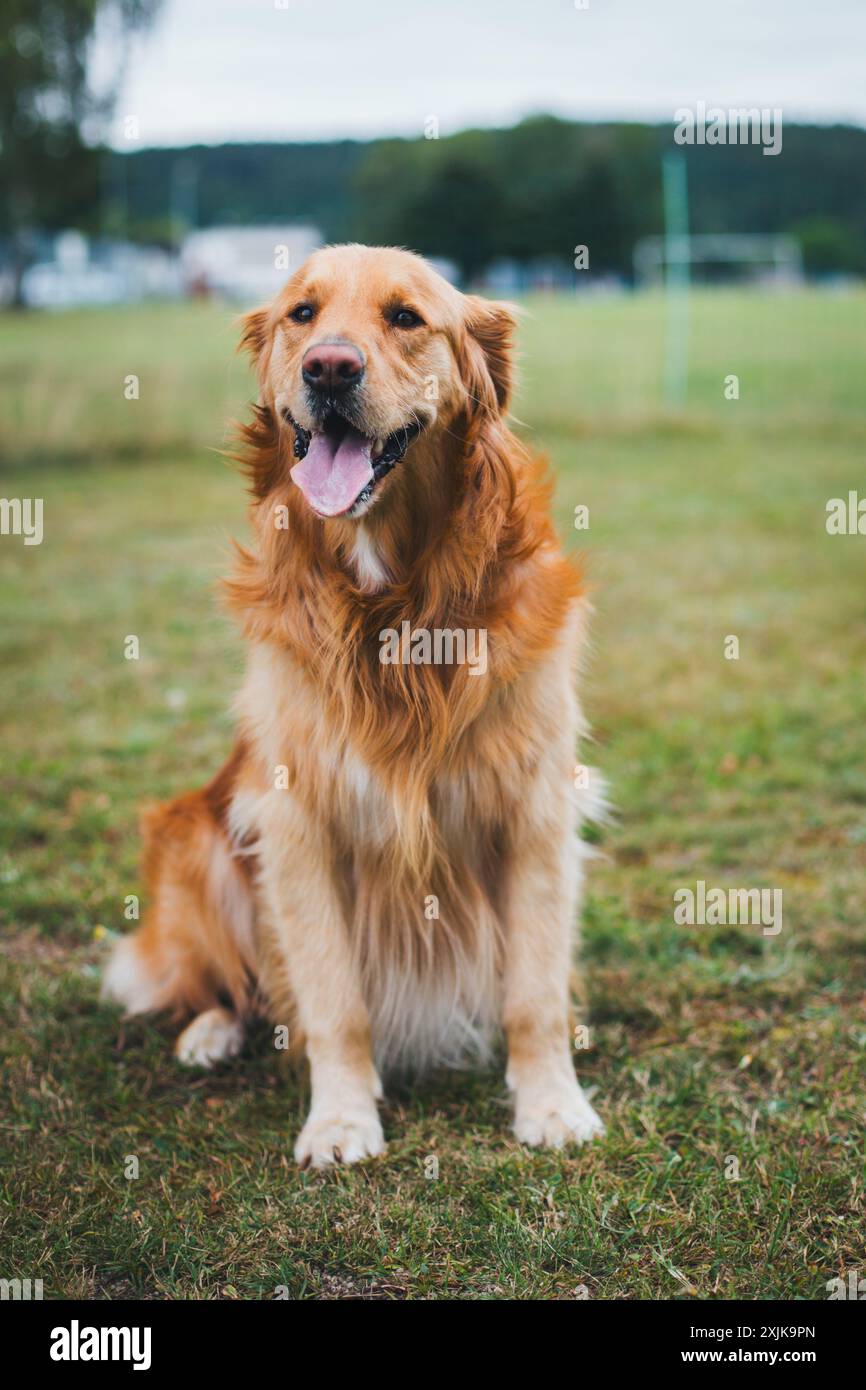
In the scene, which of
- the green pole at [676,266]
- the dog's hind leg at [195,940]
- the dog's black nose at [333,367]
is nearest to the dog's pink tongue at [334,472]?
the dog's black nose at [333,367]

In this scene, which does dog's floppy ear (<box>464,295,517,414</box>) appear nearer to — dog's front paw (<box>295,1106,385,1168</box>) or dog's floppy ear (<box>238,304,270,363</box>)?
dog's floppy ear (<box>238,304,270,363</box>)

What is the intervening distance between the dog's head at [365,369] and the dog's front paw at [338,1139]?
1318 millimetres

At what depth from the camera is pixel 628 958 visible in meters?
3.46

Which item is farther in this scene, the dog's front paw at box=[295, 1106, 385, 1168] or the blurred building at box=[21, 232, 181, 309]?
the blurred building at box=[21, 232, 181, 309]

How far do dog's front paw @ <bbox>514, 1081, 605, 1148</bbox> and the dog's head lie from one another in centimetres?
136

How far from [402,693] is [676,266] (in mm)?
13649

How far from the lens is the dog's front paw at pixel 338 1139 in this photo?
2549mm

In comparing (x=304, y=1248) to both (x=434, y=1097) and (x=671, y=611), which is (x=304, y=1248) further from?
(x=671, y=611)

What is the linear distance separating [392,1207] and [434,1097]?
0.51 meters

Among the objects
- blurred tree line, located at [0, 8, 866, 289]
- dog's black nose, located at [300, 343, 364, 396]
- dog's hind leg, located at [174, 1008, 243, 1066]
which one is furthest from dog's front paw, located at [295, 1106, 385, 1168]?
blurred tree line, located at [0, 8, 866, 289]

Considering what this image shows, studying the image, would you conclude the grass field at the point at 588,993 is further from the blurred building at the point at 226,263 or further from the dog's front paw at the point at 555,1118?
the blurred building at the point at 226,263

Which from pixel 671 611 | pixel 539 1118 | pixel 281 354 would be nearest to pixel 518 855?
pixel 539 1118

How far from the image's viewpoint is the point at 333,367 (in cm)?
231

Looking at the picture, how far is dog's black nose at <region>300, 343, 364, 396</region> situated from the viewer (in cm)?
231
